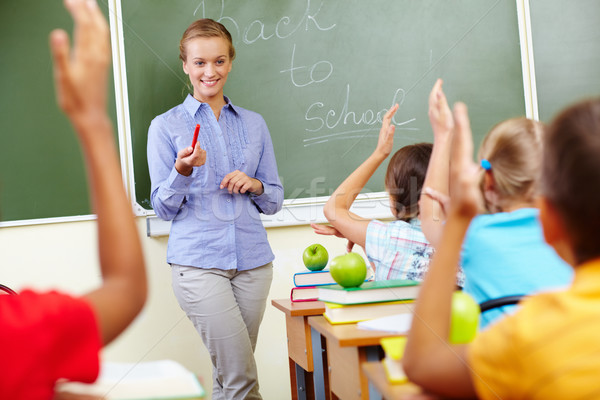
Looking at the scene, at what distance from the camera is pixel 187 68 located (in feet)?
8.04

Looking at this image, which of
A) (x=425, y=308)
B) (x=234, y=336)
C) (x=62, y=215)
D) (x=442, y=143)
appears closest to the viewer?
(x=425, y=308)

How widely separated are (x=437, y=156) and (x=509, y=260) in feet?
0.86

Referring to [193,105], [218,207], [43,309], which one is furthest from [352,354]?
[193,105]

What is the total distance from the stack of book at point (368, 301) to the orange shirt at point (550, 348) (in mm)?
783

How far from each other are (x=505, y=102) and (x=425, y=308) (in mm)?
2838

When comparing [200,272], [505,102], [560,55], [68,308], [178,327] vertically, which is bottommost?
[178,327]

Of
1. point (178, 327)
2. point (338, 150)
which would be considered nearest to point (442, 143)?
point (338, 150)

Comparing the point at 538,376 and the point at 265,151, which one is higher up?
the point at 265,151

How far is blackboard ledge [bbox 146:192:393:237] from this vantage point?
310cm

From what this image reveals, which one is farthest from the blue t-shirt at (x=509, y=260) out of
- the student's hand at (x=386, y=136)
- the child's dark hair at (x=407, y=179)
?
the student's hand at (x=386, y=136)

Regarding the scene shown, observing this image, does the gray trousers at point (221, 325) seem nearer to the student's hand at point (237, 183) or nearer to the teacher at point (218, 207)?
the teacher at point (218, 207)

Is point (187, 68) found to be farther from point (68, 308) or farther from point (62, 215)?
point (68, 308)

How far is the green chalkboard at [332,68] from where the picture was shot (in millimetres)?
3023

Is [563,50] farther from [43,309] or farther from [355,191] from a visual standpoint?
[43,309]
